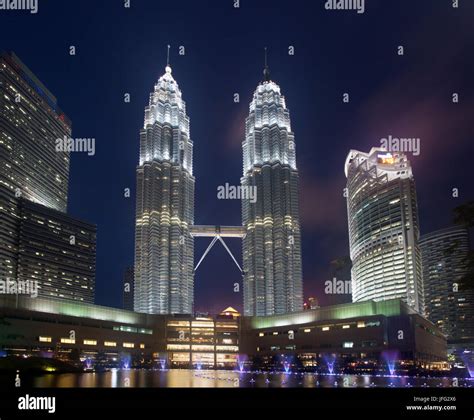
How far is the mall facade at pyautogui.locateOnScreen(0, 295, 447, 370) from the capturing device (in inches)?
4943

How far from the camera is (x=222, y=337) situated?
6865 inches

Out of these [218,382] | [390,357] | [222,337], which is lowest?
[390,357]

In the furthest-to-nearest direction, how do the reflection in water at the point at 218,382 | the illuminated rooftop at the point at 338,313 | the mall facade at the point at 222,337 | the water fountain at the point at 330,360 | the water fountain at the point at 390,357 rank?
the water fountain at the point at 330,360, the illuminated rooftop at the point at 338,313, the mall facade at the point at 222,337, the water fountain at the point at 390,357, the reflection in water at the point at 218,382

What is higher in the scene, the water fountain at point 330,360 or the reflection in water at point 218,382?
the reflection in water at point 218,382

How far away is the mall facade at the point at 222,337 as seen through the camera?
4943 inches

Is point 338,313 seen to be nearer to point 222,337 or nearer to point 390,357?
point 390,357

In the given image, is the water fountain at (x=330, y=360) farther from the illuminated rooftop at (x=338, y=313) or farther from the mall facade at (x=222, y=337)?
the illuminated rooftop at (x=338, y=313)

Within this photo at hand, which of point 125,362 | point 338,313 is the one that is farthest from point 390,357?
point 125,362

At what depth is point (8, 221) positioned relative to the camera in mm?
192250

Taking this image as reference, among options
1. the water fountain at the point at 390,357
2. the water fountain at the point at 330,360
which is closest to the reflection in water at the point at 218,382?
the water fountain at the point at 390,357

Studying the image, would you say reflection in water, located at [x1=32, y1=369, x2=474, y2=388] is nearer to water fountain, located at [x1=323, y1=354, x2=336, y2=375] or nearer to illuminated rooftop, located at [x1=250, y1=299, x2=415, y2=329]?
illuminated rooftop, located at [x1=250, y1=299, x2=415, y2=329]
